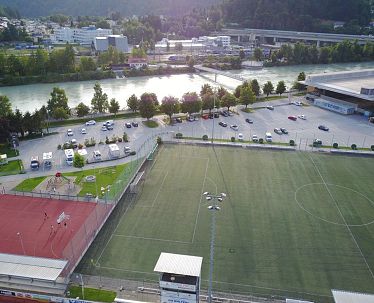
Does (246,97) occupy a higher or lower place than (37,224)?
higher

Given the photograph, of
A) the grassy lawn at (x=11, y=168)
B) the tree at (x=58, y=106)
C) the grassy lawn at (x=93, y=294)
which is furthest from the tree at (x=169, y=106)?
the grassy lawn at (x=93, y=294)

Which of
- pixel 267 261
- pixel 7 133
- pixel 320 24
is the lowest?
pixel 267 261

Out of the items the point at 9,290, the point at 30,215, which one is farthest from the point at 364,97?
the point at 9,290

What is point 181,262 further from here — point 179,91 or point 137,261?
point 179,91

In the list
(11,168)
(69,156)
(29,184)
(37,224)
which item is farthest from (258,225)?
(11,168)

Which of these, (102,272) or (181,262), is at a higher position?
(181,262)

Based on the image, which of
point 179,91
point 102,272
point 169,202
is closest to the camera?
point 102,272

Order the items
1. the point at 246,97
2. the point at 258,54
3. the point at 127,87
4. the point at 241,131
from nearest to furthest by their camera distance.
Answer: the point at 241,131
the point at 246,97
the point at 127,87
the point at 258,54

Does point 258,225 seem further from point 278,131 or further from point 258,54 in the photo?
point 258,54

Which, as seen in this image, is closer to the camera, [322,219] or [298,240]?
[298,240]
